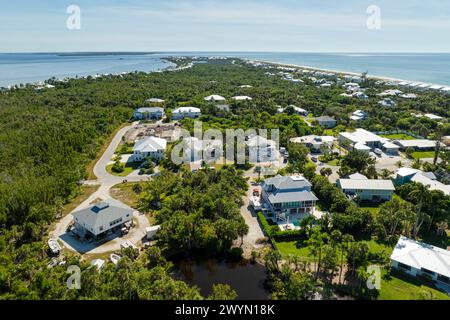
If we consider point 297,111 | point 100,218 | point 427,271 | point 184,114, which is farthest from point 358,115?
point 100,218

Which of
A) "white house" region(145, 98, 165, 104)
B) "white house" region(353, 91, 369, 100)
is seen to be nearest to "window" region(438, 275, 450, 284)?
"white house" region(145, 98, 165, 104)

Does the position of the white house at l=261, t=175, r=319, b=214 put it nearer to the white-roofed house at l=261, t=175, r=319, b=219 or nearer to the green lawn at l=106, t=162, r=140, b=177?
the white-roofed house at l=261, t=175, r=319, b=219

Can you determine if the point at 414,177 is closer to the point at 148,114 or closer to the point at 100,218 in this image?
the point at 100,218

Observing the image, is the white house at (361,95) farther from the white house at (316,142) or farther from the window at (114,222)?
the window at (114,222)

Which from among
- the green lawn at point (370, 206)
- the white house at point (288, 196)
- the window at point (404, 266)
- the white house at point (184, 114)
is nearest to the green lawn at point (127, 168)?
the white house at point (288, 196)
